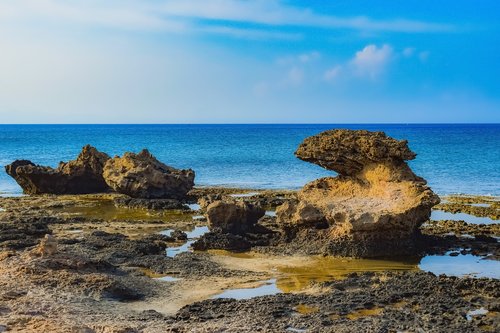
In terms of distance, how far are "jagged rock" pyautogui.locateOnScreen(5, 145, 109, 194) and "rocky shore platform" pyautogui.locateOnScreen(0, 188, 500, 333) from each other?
10.3 metres

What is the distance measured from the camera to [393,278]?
15.2 meters

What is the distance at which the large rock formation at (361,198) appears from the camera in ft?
61.4

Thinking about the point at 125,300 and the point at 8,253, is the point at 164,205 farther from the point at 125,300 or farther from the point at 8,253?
the point at 125,300

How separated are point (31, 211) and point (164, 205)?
5775mm

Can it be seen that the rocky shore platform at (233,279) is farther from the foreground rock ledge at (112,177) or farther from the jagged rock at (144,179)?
the foreground rock ledge at (112,177)

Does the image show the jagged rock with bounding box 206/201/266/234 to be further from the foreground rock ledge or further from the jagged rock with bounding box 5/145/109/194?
the jagged rock with bounding box 5/145/109/194

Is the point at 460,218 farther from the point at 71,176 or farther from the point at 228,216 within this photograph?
the point at 71,176

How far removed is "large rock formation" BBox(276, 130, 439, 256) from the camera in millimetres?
18703

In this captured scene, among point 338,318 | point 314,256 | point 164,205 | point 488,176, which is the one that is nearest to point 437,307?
point 338,318

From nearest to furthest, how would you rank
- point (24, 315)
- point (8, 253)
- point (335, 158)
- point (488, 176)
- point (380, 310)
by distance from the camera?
point (24, 315)
point (380, 310)
point (8, 253)
point (335, 158)
point (488, 176)

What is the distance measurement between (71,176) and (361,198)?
19.6 metres

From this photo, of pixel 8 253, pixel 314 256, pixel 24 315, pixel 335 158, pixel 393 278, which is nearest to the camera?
pixel 24 315

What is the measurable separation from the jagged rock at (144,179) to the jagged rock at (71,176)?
3076mm

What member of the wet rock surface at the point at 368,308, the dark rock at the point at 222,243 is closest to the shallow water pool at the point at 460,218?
the dark rock at the point at 222,243
